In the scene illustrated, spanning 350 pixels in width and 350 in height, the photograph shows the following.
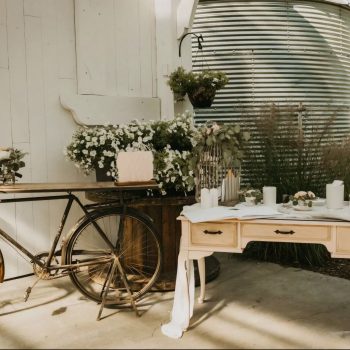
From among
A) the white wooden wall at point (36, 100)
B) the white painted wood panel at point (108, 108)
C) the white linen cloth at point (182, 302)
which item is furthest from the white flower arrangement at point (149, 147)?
the white linen cloth at point (182, 302)

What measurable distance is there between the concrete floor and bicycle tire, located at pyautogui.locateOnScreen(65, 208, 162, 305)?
135 millimetres

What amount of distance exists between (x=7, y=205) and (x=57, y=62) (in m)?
1.40

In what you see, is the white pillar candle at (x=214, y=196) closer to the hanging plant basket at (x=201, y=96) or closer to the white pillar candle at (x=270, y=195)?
the white pillar candle at (x=270, y=195)

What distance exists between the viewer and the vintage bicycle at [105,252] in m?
3.48

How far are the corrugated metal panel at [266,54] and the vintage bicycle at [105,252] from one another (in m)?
2.22

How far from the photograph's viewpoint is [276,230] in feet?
9.90

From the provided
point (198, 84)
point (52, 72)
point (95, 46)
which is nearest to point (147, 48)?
point (95, 46)

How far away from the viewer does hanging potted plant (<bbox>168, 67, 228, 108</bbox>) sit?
16.1ft

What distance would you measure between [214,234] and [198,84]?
219cm

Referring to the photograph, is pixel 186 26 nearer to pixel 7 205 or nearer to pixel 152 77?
pixel 152 77

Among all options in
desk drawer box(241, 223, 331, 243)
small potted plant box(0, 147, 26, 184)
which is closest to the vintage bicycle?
small potted plant box(0, 147, 26, 184)

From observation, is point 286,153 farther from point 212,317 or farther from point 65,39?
point 65,39

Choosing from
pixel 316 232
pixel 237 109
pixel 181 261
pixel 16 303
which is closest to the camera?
pixel 316 232

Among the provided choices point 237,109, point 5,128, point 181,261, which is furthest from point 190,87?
point 181,261
